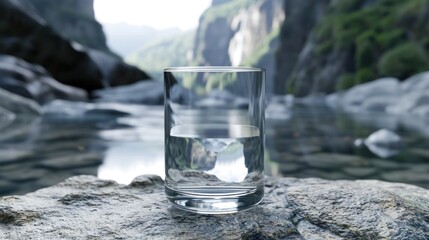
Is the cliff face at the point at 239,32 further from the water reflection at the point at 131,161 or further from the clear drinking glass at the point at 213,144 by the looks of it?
the clear drinking glass at the point at 213,144

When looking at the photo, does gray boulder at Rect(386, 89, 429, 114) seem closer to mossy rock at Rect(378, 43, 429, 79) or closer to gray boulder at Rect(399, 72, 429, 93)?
gray boulder at Rect(399, 72, 429, 93)

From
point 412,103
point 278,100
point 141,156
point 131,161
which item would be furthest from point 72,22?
point 131,161

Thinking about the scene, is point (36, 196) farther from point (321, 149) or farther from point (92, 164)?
point (321, 149)

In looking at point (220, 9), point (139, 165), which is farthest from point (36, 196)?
point (220, 9)

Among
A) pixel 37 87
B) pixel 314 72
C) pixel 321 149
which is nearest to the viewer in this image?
pixel 321 149

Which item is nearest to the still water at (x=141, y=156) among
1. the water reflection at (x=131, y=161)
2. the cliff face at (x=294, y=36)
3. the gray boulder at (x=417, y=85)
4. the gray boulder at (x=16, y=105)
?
the water reflection at (x=131, y=161)
